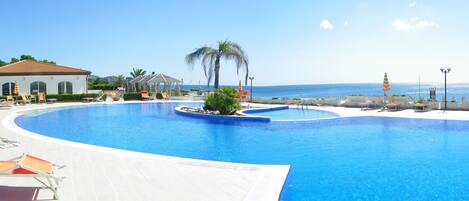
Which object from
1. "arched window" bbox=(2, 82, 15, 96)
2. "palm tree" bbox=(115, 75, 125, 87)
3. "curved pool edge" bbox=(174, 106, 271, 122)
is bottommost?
"curved pool edge" bbox=(174, 106, 271, 122)

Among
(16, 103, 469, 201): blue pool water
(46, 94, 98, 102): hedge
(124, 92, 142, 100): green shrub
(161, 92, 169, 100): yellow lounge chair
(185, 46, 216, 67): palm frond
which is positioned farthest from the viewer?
(161, 92, 169, 100): yellow lounge chair

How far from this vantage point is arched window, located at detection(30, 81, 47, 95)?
26.4 m

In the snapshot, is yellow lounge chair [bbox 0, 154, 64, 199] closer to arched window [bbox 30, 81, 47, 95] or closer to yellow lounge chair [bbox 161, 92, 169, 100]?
yellow lounge chair [bbox 161, 92, 169, 100]

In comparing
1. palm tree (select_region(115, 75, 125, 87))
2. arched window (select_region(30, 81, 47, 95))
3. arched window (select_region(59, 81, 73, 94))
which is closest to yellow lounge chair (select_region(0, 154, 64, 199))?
arched window (select_region(30, 81, 47, 95))

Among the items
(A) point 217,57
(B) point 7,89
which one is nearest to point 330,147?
(A) point 217,57

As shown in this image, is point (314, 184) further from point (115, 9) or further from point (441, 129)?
point (115, 9)

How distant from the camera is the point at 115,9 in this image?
2094 centimetres

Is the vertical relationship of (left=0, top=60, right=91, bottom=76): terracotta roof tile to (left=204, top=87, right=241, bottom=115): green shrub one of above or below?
above

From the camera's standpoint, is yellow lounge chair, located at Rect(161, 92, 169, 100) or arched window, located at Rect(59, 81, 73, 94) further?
yellow lounge chair, located at Rect(161, 92, 169, 100)

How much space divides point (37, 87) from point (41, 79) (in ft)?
2.30

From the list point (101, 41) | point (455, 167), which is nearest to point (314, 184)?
point (455, 167)

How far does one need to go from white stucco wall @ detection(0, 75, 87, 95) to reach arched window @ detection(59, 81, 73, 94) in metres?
0.27

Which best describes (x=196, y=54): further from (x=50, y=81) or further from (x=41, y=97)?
(x=50, y=81)

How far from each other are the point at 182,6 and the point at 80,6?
20.1 feet
